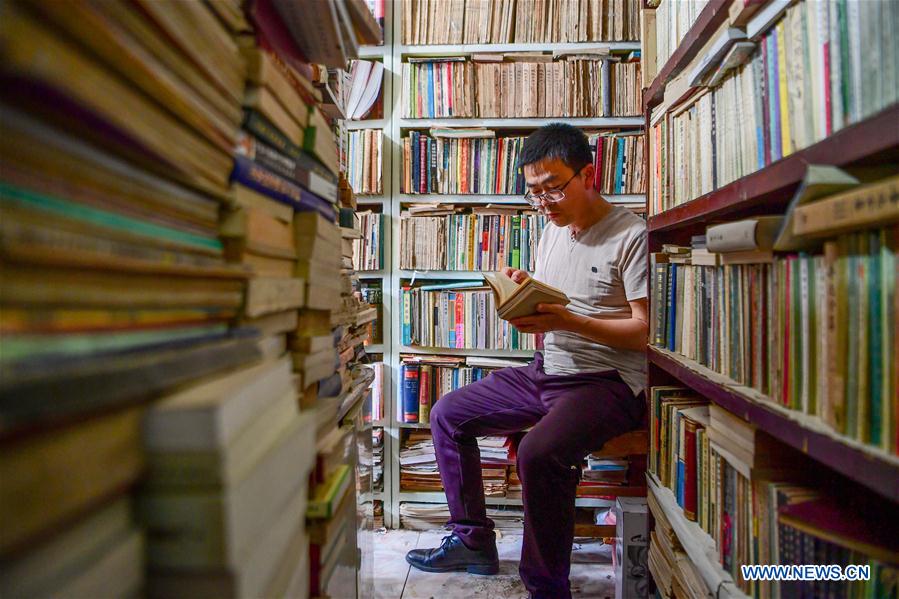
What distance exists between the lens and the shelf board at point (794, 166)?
0.60 m

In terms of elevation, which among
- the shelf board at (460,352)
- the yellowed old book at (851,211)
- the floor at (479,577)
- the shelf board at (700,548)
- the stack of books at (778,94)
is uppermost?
the stack of books at (778,94)

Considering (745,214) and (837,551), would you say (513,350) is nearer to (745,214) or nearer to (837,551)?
(745,214)

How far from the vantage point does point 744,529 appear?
0.98 metres

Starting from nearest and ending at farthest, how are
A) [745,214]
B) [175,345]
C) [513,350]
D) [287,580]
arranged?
[175,345] < [287,580] < [745,214] < [513,350]

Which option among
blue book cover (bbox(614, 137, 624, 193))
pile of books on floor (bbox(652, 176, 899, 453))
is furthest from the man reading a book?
pile of books on floor (bbox(652, 176, 899, 453))

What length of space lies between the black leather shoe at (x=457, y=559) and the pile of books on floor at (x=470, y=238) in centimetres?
104

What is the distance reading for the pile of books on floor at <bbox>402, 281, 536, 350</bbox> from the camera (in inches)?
86.6

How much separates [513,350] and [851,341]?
1557 mm

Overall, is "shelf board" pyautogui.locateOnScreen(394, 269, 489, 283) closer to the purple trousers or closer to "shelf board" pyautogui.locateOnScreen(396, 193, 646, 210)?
"shelf board" pyautogui.locateOnScreen(396, 193, 646, 210)

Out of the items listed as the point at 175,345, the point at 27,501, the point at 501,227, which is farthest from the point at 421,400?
the point at 27,501

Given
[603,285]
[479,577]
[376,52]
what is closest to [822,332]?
[603,285]

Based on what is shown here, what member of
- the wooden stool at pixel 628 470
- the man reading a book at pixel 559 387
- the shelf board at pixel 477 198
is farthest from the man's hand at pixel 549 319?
the shelf board at pixel 477 198

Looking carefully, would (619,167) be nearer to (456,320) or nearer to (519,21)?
(519,21)

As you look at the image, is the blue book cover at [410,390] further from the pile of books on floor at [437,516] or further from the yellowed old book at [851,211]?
the yellowed old book at [851,211]
